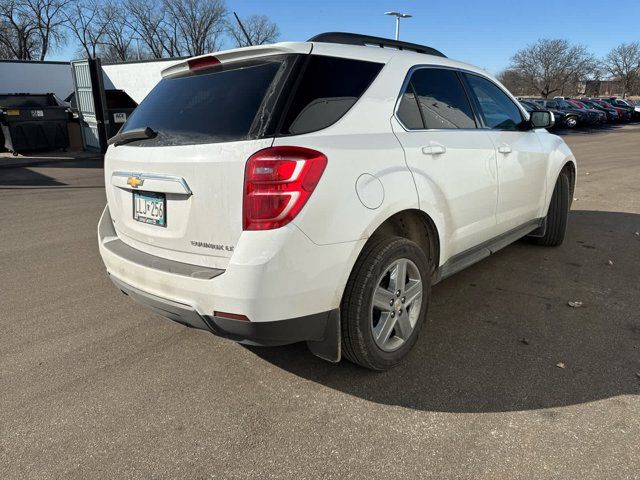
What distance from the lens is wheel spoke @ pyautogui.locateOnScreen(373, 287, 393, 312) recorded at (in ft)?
8.76

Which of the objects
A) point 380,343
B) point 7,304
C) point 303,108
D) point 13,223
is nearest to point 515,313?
point 380,343

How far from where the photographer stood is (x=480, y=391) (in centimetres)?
263

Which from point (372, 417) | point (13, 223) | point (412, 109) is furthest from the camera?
point (13, 223)

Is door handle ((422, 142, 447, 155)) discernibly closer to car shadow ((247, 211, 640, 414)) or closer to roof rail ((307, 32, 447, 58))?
roof rail ((307, 32, 447, 58))

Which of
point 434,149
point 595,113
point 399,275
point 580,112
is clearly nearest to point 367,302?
point 399,275

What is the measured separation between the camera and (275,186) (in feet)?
7.18

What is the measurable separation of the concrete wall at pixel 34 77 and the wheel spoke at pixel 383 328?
952 inches

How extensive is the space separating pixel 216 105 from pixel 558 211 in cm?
395

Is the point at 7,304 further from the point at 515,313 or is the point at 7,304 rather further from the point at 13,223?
the point at 515,313

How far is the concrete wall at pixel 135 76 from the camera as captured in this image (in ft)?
48.3

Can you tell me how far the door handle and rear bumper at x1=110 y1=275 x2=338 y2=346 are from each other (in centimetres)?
116

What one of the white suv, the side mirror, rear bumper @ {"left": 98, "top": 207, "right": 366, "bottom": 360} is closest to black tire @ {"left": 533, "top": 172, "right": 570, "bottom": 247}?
the side mirror

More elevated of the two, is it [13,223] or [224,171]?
[224,171]

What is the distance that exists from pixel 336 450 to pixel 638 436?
56.7 inches
